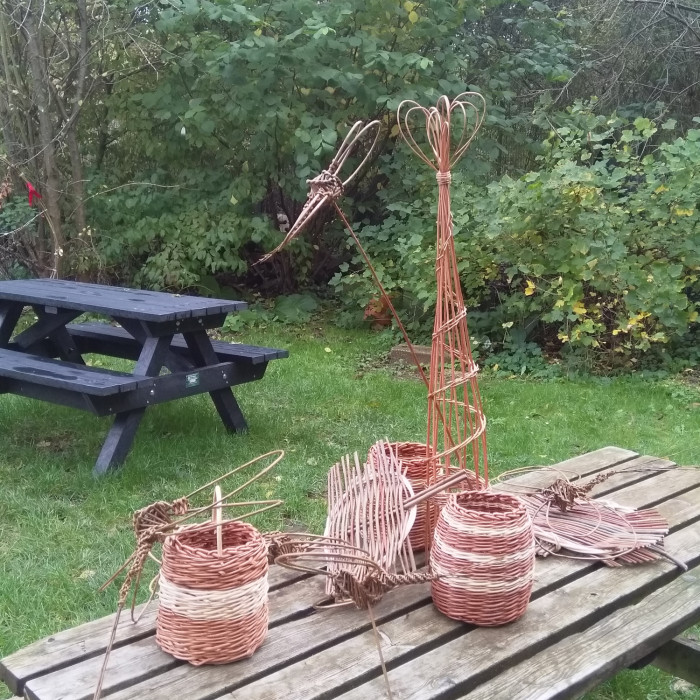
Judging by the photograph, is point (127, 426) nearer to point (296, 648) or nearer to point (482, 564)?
point (296, 648)

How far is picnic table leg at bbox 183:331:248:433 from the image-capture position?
13.3 ft

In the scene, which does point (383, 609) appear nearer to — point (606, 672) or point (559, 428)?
point (606, 672)

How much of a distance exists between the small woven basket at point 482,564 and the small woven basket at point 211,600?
1.33 feet

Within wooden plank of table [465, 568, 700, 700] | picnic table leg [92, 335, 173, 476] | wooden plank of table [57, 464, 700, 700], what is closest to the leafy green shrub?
picnic table leg [92, 335, 173, 476]

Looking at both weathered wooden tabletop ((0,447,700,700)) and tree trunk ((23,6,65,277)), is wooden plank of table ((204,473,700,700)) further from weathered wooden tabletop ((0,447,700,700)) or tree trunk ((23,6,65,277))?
tree trunk ((23,6,65,277))

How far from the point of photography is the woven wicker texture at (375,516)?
1.88m

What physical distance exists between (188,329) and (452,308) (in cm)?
217

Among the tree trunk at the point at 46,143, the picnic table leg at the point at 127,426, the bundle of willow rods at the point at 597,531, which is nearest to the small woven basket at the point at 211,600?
the bundle of willow rods at the point at 597,531

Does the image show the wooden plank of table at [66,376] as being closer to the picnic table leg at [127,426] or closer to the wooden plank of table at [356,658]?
the picnic table leg at [127,426]

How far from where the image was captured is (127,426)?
367 centimetres

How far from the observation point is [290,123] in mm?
7055

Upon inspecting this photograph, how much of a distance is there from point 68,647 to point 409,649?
2.31ft

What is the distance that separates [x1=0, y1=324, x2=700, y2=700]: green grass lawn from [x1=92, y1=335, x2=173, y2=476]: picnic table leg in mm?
78

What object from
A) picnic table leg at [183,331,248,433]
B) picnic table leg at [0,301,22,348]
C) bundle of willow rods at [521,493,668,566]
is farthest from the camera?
picnic table leg at [0,301,22,348]
